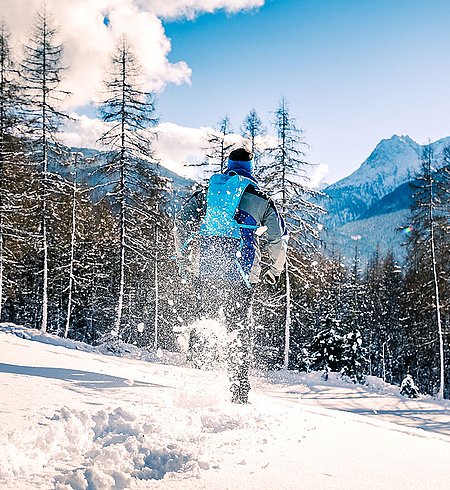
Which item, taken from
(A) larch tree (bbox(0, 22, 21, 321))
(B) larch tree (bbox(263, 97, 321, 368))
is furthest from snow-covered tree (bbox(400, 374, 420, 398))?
(A) larch tree (bbox(0, 22, 21, 321))

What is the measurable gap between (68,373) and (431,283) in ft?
72.0

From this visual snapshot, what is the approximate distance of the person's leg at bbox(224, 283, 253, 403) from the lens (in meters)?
4.84

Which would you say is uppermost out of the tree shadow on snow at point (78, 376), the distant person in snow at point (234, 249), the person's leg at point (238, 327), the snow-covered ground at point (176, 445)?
the distant person in snow at point (234, 249)

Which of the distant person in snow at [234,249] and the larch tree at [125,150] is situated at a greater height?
the larch tree at [125,150]

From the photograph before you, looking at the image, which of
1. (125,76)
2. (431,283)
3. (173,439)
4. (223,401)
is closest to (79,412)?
(173,439)

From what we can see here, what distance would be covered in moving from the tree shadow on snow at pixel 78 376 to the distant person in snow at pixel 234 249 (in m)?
1.19

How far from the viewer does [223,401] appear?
4.40 metres

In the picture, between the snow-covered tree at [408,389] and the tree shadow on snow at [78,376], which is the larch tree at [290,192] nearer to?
the snow-covered tree at [408,389]

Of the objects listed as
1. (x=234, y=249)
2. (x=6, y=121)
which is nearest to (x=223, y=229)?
(x=234, y=249)

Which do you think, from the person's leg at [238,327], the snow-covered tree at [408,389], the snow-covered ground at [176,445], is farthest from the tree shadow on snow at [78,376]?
the snow-covered tree at [408,389]

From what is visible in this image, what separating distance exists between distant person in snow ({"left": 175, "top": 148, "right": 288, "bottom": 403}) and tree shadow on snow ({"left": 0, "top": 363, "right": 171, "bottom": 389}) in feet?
3.89

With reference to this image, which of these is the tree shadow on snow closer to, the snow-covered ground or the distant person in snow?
the snow-covered ground

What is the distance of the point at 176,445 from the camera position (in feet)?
9.17

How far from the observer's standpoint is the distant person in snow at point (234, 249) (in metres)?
4.71
